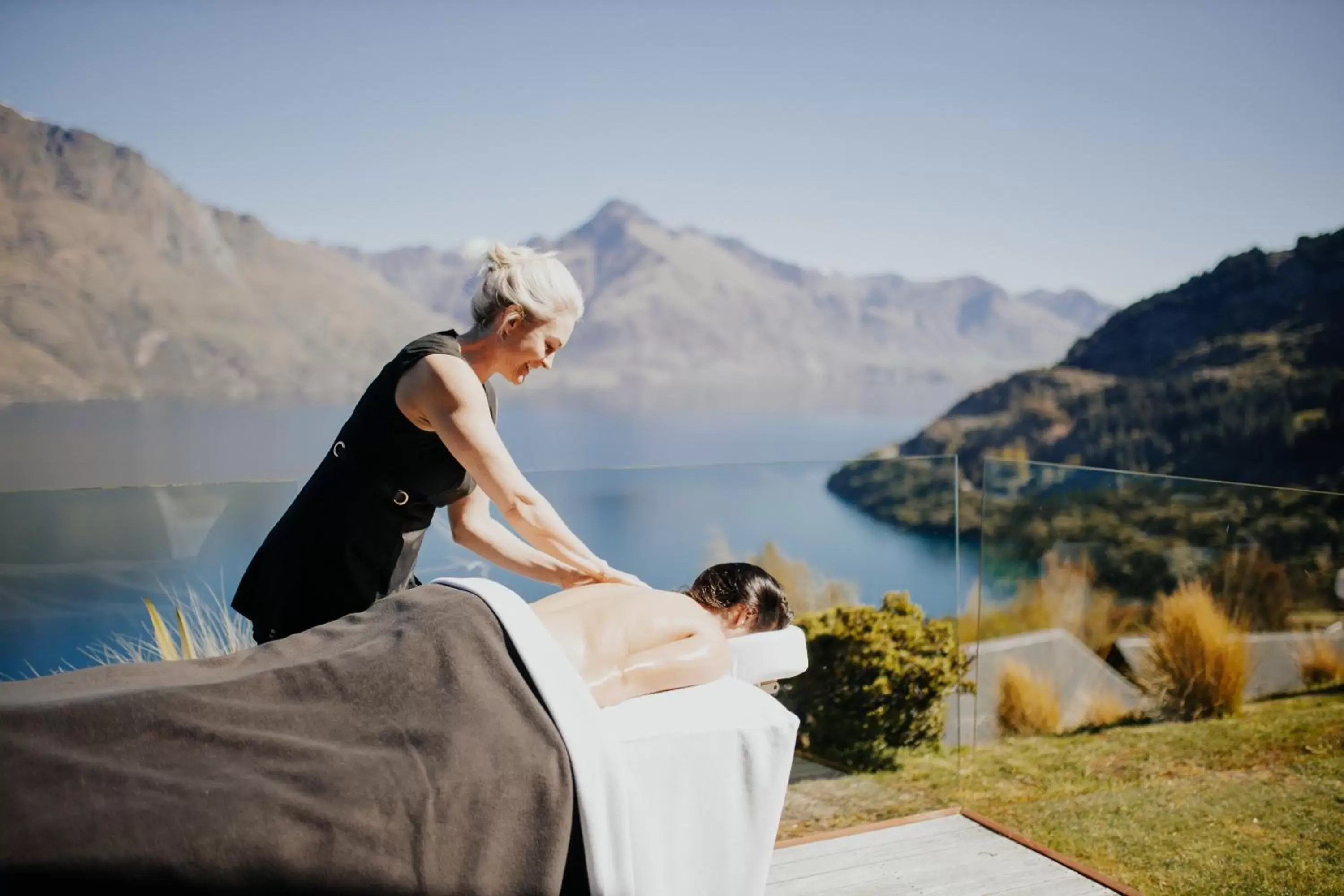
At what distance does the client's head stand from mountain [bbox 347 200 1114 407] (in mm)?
13274

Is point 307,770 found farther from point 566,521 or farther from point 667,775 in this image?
point 566,521

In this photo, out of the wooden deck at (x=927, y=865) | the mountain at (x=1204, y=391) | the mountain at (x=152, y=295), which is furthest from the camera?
the mountain at (x=1204, y=391)

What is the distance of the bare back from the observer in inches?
74.3

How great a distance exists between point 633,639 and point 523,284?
27.8 inches

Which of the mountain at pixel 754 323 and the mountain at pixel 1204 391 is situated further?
the mountain at pixel 754 323

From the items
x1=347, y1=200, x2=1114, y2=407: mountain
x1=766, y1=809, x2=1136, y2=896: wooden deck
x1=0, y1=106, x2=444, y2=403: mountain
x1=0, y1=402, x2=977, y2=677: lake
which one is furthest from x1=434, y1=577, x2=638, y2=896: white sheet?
x1=347, y1=200, x2=1114, y2=407: mountain

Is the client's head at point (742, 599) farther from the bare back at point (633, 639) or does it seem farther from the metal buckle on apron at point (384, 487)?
the metal buckle on apron at point (384, 487)

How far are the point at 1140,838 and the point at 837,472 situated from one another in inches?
51.2

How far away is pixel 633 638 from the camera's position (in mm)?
1953

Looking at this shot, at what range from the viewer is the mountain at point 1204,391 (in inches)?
561

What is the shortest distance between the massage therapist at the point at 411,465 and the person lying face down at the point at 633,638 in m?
0.20

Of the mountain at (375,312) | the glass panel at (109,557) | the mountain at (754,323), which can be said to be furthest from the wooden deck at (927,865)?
the mountain at (754,323)

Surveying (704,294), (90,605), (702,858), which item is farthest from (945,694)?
(704,294)

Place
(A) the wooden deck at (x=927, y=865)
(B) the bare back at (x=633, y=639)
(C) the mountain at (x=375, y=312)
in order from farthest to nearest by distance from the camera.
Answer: (C) the mountain at (x=375, y=312)
(A) the wooden deck at (x=927, y=865)
(B) the bare back at (x=633, y=639)
